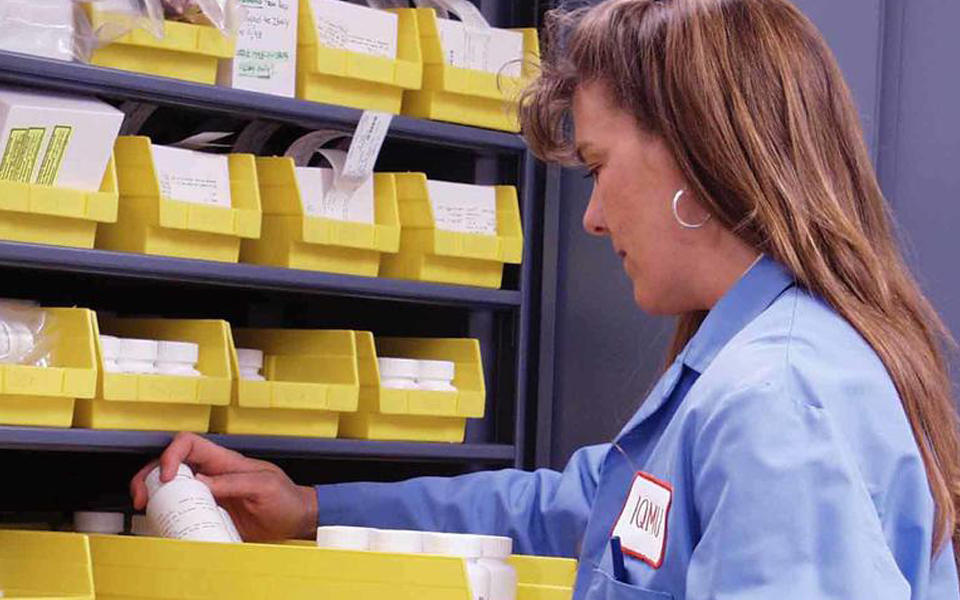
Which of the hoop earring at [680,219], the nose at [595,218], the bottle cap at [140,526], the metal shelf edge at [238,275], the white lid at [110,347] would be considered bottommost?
the bottle cap at [140,526]

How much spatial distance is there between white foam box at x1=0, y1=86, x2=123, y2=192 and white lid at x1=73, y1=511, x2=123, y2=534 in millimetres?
449

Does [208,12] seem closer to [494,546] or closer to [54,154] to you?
[54,154]

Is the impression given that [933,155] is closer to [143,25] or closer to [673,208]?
[673,208]

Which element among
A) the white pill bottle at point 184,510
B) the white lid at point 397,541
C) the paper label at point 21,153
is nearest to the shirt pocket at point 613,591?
the white lid at point 397,541

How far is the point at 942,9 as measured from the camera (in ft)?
7.81

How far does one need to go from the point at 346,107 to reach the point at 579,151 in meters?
0.67

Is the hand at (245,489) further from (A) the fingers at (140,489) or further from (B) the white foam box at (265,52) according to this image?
(B) the white foam box at (265,52)

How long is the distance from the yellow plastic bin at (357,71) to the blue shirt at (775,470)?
889mm

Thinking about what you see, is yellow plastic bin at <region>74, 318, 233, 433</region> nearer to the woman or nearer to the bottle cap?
the bottle cap

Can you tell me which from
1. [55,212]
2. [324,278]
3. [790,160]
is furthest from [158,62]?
[790,160]

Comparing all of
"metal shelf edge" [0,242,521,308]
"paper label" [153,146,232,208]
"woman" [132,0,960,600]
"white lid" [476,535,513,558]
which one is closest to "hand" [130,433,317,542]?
"metal shelf edge" [0,242,521,308]

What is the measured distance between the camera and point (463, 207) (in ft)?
7.73

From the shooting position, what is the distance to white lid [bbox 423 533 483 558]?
173 centimetres

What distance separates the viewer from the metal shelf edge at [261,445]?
6.15ft
